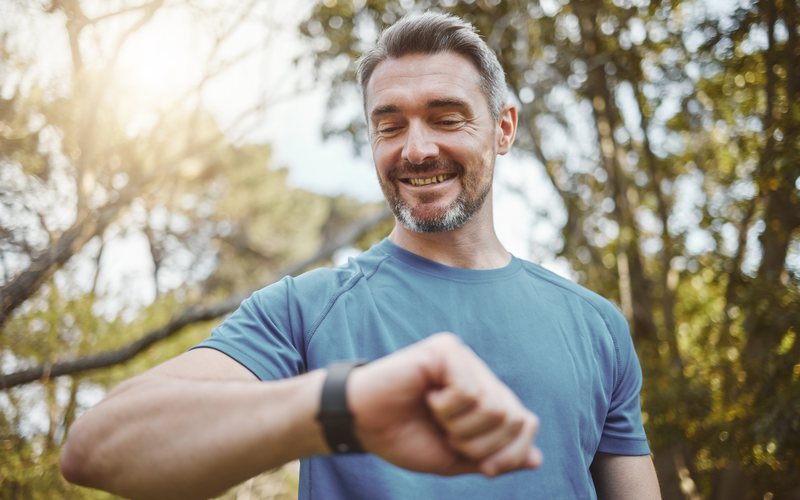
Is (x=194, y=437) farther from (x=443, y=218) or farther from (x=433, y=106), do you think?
(x=433, y=106)

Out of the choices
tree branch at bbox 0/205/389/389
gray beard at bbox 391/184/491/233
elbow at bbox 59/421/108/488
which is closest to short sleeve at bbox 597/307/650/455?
gray beard at bbox 391/184/491/233

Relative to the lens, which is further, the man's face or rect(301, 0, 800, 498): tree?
rect(301, 0, 800, 498): tree

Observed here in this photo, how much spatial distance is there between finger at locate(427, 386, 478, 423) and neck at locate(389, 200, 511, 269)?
1.26 m

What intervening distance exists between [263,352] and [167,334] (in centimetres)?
722

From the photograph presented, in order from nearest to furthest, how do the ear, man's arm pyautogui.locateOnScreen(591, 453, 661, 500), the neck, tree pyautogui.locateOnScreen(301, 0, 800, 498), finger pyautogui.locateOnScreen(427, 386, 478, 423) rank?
finger pyautogui.locateOnScreen(427, 386, 478, 423)
man's arm pyautogui.locateOnScreen(591, 453, 661, 500)
the neck
the ear
tree pyautogui.locateOnScreen(301, 0, 800, 498)

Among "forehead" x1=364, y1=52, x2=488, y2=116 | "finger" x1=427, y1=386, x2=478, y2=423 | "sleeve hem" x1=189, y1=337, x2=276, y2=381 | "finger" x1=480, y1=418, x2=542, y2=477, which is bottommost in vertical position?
"finger" x1=480, y1=418, x2=542, y2=477

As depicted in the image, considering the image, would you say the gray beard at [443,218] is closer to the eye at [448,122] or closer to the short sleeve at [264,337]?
the eye at [448,122]

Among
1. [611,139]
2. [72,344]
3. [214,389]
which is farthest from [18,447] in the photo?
[214,389]

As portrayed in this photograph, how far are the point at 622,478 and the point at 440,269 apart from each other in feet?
2.89

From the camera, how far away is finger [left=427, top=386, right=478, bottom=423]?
0.92 meters

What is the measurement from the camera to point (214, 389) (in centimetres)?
112

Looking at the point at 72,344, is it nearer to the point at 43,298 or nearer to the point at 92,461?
the point at 43,298

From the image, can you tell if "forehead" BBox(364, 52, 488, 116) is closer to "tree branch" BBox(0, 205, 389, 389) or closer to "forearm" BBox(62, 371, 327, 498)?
"forearm" BBox(62, 371, 327, 498)

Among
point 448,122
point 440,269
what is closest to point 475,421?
point 440,269
